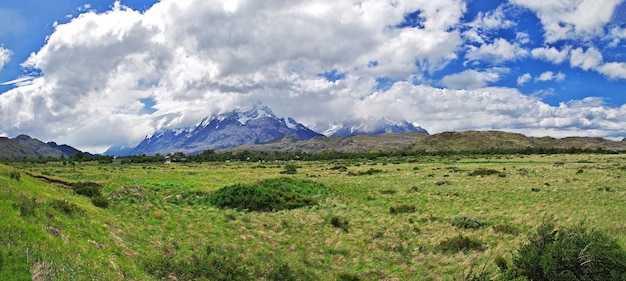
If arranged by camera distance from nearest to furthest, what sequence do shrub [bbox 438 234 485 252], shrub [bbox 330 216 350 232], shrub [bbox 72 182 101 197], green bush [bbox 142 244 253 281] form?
1. green bush [bbox 142 244 253 281]
2. shrub [bbox 438 234 485 252]
3. shrub [bbox 330 216 350 232]
4. shrub [bbox 72 182 101 197]

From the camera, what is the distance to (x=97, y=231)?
49.1ft

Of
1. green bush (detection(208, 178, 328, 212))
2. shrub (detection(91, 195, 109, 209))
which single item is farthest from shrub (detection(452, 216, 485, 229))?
shrub (detection(91, 195, 109, 209))

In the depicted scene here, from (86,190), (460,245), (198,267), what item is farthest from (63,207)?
(460,245)

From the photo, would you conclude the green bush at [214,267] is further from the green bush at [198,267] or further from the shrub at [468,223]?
the shrub at [468,223]

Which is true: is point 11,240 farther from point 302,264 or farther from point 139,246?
point 302,264

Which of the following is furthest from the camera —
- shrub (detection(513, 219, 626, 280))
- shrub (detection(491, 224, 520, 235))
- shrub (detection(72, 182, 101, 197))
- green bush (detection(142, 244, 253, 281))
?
shrub (detection(72, 182, 101, 197))

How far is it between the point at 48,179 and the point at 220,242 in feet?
49.8

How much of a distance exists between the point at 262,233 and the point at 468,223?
11.7m

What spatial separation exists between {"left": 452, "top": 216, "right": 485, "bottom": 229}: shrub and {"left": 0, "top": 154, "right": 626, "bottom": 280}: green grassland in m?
0.08

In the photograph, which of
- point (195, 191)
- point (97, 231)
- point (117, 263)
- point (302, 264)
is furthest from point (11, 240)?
point (195, 191)

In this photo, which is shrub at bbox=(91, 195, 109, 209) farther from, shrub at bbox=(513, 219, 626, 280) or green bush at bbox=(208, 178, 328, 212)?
shrub at bbox=(513, 219, 626, 280)

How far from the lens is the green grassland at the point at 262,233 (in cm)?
1198

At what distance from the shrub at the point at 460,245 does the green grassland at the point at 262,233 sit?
61 mm

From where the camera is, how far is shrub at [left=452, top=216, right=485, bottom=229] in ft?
72.3
